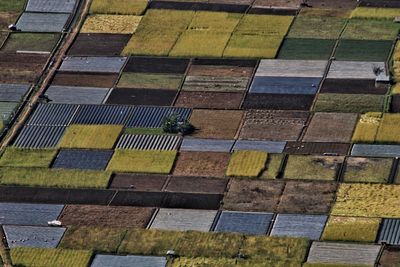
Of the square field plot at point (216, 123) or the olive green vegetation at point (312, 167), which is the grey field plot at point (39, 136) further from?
the olive green vegetation at point (312, 167)

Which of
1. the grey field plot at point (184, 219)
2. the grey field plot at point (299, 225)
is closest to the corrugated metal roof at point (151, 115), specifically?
the grey field plot at point (184, 219)

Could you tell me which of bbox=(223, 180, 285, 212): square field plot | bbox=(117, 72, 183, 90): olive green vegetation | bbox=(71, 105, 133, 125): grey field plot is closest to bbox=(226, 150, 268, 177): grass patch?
bbox=(223, 180, 285, 212): square field plot

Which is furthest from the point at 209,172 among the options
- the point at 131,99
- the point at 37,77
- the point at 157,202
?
the point at 37,77

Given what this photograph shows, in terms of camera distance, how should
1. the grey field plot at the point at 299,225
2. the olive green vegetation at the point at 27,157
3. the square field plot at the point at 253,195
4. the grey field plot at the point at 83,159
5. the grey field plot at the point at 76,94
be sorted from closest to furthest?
the grey field plot at the point at 299,225 < the square field plot at the point at 253,195 < the grey field plot at the point at 83,159 < the olive green vegetation at the point at 27,157 < the grey field plot at the point at 76,94

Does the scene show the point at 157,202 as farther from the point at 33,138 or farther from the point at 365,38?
the point at 365,38

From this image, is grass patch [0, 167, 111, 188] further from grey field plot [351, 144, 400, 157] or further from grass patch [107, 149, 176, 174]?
grey field plot [351, 144, 400, 157]
